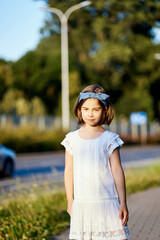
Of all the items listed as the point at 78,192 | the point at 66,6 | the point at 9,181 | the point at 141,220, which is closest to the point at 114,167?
the point at 78,192

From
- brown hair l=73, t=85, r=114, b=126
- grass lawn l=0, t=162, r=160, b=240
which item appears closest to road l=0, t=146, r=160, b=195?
grass lawn l=0, t=162, r=160, b=240

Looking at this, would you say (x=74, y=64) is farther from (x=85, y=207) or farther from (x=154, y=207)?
(x=85, y=207)

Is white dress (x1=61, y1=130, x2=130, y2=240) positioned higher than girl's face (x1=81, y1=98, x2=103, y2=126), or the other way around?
girl's face (x1=81, y1=98, x2=103, y2=126)

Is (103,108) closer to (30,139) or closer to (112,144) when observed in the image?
(112,144)

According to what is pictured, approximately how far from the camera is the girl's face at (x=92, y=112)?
3.66 meters

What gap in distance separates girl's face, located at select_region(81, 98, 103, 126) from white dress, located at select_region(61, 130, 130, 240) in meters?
0.12

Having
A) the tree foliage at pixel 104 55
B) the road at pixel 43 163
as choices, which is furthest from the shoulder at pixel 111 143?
the tree foliage at pixel 104 55

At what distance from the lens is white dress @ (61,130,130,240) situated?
11.5 feet

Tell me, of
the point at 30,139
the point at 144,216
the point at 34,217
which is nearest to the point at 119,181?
the point at 34,217

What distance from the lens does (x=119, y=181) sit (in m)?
3.58

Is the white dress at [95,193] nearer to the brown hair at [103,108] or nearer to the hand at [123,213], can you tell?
the hand at [123,213]

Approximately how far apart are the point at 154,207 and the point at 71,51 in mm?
55040

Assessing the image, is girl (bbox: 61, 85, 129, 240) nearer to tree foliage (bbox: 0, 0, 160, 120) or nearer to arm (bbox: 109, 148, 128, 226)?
arm (bbox: 109, 148, 128, 226)

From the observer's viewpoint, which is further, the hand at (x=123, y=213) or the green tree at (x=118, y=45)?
the green tree at (x=118, y=45)
